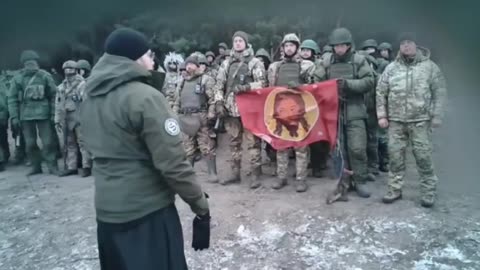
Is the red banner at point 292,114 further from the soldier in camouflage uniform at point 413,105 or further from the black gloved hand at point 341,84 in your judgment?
the soldier in camouflage uniform at point 413,105

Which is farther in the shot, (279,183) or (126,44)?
(279,183)

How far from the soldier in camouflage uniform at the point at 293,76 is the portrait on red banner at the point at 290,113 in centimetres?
18

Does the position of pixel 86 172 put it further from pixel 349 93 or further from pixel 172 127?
pixel 172 127

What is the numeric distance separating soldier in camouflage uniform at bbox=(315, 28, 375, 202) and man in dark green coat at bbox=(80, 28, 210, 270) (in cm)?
340

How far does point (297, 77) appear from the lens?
6.10m

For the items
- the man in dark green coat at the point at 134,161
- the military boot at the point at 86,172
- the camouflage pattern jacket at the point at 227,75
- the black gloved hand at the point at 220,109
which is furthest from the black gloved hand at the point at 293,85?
the military boot at the point at 86,172

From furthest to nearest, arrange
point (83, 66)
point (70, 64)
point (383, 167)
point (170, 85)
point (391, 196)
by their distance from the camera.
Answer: point (170, 85) < point (83, 66) < point (70, 64) < point (383, 167) < point (391, 196)

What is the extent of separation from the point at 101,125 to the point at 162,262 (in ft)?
2.96

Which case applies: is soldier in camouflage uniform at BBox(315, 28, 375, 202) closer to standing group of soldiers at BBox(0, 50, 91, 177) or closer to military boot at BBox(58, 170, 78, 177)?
standing group of soldiers at BBox(0, 50, 91, 177)

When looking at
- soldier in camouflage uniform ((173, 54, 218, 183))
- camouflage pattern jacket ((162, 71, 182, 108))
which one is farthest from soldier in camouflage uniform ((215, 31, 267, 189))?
camouflage pattern jacket ((162, 71, 182, 108))

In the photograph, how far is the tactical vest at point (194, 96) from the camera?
653 centimetres

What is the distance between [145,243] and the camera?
8.20 feet

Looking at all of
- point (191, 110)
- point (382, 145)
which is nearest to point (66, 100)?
point (191, 110)

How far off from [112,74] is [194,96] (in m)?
4.15
